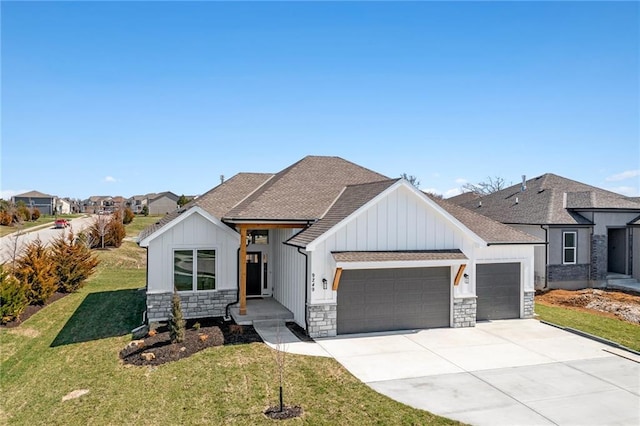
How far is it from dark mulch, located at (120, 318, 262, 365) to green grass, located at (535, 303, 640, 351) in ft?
35.1

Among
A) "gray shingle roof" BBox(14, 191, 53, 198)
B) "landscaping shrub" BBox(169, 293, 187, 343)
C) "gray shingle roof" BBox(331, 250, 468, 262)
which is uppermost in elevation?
"gray shingle roof" BBox(14, 191, 53, 198)

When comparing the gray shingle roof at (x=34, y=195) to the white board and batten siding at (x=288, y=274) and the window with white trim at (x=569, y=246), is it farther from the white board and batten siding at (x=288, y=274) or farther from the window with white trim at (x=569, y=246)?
the window with white trim at (x=569, y=246)

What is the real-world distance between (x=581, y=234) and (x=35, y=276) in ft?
82.7

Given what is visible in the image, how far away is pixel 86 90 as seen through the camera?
17219mm

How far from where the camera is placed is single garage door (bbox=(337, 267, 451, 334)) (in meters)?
12.6

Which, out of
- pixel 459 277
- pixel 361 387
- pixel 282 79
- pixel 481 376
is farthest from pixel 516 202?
pixel 361 387

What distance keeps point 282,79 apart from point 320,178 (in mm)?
5161

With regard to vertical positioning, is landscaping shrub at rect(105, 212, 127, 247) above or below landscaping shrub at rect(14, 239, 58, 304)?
above

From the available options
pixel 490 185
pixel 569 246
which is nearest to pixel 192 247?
pixel 569 246

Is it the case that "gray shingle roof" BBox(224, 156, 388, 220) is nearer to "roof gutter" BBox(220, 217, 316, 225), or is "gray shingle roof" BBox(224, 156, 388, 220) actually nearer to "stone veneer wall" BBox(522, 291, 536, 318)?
"roof gutter" BBox(220, 217, 316, 225)

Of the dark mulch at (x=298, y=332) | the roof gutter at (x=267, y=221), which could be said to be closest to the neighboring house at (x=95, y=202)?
the roof gutter at (x=267, y=221)

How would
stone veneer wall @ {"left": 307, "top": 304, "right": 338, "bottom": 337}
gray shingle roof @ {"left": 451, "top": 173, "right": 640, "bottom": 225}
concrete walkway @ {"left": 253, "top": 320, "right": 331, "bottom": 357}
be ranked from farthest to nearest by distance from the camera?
gray shingle roof @ {"left": 451, "top": 173, "right": 640, "bottom": 225}, stone veneer wall @ {"left": 307, "top": 304, "right": 338, "bottom": 337}, concrete walkway @ {"left": 253, "top": 320, "right": 331, "bottom": 357}

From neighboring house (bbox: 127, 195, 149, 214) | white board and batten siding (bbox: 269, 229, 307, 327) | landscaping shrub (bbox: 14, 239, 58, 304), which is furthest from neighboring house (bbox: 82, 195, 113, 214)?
white board and batten siding (bbox: 269, 229, 307, 327)

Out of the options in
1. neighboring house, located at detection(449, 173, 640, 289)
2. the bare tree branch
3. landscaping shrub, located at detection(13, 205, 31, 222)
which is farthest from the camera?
the bare tree branch
